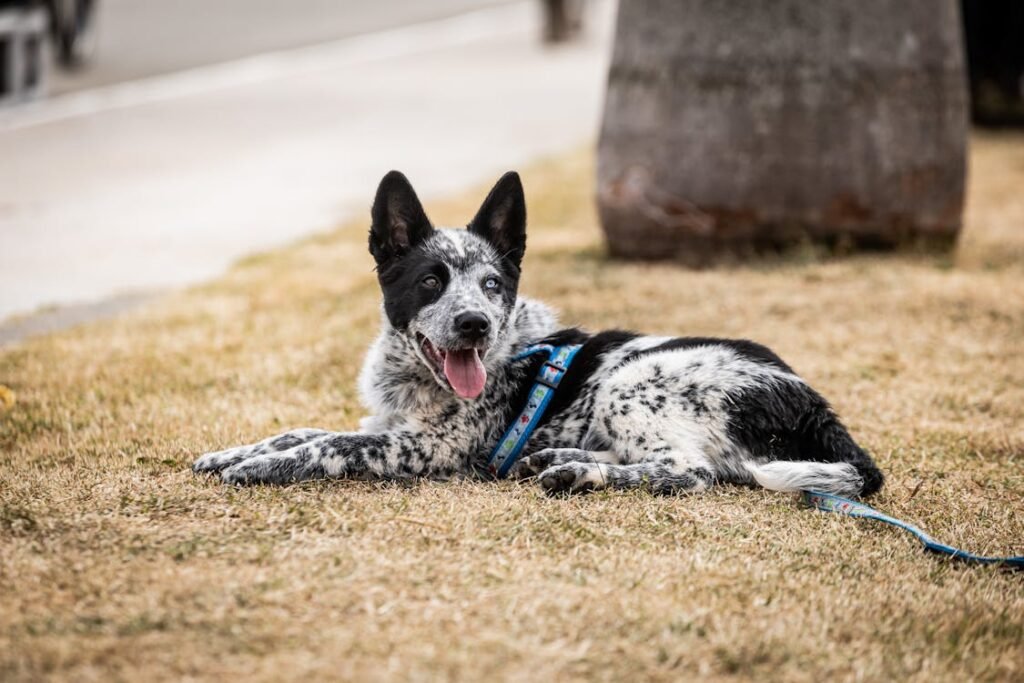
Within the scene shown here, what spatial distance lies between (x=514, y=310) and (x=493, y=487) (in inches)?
30.1

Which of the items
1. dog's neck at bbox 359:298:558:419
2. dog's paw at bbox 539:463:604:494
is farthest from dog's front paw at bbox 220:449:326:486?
dog's paw at bbox 539:463:604:494

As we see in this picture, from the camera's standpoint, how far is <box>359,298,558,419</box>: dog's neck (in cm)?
473

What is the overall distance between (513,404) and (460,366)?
30 centimetres

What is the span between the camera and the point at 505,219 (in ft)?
16.1

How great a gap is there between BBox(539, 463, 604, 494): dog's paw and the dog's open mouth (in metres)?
0.41

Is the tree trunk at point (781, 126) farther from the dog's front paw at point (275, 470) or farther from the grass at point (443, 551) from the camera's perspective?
the dog's front paw at point (275, 470)

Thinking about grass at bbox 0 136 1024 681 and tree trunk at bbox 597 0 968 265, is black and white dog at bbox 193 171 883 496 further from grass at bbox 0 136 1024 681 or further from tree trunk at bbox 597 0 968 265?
tree trunk at bbox 597 0 968 265

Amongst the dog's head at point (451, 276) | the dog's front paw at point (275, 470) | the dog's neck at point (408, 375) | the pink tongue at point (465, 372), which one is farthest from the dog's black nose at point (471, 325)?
the dog's front paw at point (275, 470)

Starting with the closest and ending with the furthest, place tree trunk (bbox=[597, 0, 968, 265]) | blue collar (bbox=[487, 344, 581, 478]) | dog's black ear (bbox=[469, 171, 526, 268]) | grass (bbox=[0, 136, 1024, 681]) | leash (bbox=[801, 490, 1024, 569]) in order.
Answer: grass (bbox=[0, 136, 1024, 681]) → leash (bbox=[801, 490, 1024, 569]) → blue collar (bbox=[487, 344, 581, 478]) → dog's black ear (bbox=[469, 171, 526, 268]) → tree trunk (bbox=[597, 0, 968, 265])

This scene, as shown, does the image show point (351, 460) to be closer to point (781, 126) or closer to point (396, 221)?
point (396, 221)

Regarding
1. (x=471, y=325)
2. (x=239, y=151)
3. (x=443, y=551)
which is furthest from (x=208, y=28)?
(x=443, y=551)

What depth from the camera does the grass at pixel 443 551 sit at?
10.5 ft

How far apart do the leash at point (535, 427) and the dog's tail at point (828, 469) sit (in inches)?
2.1

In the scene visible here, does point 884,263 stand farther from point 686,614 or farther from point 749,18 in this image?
point 686,614
